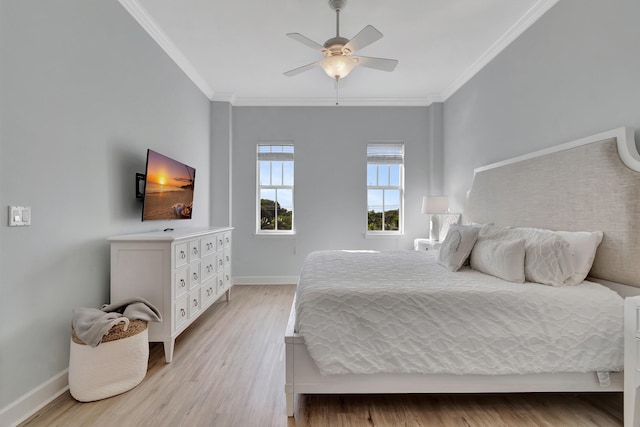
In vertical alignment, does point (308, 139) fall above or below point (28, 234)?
above

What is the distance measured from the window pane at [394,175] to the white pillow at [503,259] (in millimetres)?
2615

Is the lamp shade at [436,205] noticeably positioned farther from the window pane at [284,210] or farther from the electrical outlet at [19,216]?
the electrical outlet at [19,216]

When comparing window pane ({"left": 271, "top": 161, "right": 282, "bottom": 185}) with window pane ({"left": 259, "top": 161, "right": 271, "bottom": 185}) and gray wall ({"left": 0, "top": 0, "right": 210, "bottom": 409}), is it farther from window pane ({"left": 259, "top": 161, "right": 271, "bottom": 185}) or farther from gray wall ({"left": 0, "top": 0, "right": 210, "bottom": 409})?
gray wall ({"left": 0, "top": 0, "right": 210, "bottom": 409})

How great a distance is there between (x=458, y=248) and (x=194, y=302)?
2271 millimetres

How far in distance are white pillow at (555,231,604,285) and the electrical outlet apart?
3.16m

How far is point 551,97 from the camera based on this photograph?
2.46 m

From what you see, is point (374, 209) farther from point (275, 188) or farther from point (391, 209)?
point (275, 188)

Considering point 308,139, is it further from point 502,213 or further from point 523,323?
point 523,323

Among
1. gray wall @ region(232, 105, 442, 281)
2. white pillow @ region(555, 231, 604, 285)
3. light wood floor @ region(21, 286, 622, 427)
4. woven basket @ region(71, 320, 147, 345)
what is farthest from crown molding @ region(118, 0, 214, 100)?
white pillow @ region(555, 231, 604, 285)

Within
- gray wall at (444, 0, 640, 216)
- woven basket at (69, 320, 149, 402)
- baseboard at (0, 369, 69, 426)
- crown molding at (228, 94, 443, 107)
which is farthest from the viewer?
crown molding at (228, 94, 443, 107)

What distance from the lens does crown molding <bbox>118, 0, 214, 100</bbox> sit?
2580 mm

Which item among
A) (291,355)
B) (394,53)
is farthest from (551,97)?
(291,355)

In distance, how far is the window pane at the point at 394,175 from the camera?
4809 mm

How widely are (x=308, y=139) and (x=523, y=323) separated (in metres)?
3.74
